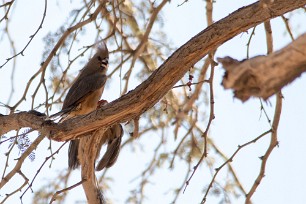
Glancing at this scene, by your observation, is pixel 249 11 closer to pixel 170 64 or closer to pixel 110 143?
pixel 170 64

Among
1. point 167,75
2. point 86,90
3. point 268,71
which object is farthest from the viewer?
point 86,90

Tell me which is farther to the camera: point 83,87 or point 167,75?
point 83,87

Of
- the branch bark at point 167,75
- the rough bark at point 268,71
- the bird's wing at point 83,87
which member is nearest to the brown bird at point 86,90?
the bird's wing at point 83,87

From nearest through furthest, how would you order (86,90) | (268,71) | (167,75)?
(268,71) < (167,75) < (86,90)

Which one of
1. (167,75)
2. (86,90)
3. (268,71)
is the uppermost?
(86,90)

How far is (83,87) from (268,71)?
11.0 feet

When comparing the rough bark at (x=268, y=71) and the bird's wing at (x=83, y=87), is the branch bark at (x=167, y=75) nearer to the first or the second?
the rough bark at (x=268, y=71)

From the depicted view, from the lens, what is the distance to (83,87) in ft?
17.9

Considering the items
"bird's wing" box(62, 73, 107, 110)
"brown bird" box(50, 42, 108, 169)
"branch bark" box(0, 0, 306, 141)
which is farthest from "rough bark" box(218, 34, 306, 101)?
"bird's wing" box(62, 73, 107, 110)

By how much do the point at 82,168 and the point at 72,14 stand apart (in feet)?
4.63

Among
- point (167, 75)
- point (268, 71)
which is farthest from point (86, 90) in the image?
point (268, 71)

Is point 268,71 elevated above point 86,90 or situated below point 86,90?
below

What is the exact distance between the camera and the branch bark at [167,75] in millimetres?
3207

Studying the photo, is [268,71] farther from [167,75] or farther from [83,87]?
[83,87]
